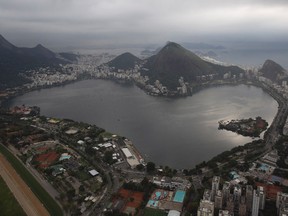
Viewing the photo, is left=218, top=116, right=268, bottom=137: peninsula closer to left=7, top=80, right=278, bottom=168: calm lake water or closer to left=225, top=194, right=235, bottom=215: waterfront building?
left=7, top=80, right=278, bottom=168: calm lake water

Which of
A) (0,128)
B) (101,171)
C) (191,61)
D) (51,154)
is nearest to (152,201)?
(101,171)

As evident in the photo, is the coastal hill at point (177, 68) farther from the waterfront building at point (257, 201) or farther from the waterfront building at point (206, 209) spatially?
the waterfront building at point (206, 209)

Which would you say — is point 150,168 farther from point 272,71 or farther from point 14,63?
point 14,63

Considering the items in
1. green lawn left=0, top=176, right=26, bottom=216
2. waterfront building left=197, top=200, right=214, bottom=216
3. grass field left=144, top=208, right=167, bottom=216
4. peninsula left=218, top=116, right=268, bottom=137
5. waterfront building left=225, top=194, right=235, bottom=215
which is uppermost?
waterfront building left=197, top=200, right=214, bottom=216

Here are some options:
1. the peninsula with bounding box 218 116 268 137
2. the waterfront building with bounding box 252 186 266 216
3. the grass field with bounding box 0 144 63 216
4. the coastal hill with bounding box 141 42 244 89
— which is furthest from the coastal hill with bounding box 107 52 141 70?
the waterfront building with bounding box 252 186 266 216

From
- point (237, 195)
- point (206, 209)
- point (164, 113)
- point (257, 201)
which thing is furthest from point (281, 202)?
point (164, 113)

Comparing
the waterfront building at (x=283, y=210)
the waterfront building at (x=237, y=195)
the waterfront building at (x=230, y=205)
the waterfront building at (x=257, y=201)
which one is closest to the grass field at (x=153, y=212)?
the waterfront building at (x=230, y=205)
